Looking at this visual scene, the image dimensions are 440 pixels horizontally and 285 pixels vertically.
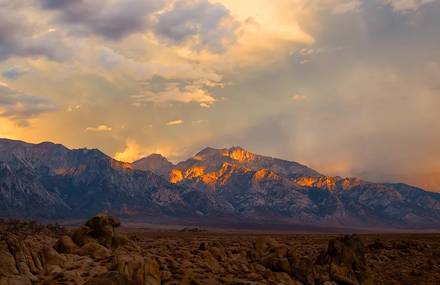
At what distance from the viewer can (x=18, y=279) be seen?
25.1 meters

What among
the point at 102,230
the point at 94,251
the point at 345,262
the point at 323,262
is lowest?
the point at 323,262

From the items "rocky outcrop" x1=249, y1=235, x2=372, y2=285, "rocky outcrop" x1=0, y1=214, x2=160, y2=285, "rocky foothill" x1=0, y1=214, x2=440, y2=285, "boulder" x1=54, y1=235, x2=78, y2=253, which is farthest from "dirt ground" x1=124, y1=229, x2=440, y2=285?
"boulder" x1=54, y1=235, x2=78, y2=253

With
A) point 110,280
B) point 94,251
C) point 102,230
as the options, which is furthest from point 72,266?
point 102,230

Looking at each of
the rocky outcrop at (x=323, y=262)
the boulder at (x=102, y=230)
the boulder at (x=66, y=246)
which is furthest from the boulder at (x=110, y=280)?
the boulder at (x=102, y=230)

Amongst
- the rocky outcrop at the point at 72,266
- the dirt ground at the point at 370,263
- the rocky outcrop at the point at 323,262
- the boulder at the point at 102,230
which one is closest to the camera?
the rocky outcrop at the point at 72,266

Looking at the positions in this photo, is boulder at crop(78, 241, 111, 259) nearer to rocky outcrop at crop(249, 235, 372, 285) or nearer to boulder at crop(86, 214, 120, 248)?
boulder at crop(86, 214, 120, 248)

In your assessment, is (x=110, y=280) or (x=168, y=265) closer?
(x=110, y=280)

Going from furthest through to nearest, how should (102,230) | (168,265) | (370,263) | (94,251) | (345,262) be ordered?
→ 1. (370,263)
2. (345,262)
3. (102,230)
4. (94,251)
5. (168,265)

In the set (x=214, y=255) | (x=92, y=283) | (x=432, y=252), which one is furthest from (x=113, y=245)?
(x=432, y=252)

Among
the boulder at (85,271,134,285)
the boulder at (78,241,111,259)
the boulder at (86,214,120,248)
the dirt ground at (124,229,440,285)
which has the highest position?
the boulder at (86,214,120,248)

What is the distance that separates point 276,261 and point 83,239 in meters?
14.7

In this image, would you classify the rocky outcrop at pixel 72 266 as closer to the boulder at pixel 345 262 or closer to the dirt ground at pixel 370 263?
the dirt ground at pixel 370 263

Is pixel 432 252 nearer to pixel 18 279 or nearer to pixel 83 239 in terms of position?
pixel 83 239

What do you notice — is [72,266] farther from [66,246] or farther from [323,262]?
[323,262]
